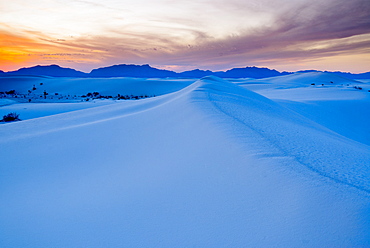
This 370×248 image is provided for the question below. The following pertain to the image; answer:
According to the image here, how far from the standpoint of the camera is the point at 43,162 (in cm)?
296

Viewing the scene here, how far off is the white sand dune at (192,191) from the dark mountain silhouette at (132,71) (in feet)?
493

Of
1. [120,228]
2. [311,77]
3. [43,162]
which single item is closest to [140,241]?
[120,228]

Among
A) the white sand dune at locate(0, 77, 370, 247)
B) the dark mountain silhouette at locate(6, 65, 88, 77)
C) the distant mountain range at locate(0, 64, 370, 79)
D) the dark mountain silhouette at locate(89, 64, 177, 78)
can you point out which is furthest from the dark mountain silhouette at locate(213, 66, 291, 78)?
the white sand dune at locate(0, 77, 370, 247)

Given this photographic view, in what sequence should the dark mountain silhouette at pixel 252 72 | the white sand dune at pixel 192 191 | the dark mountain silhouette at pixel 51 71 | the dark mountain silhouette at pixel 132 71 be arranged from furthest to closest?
the dark mountain silhouette at pixel 252 72
the dark mountain silhouette at pixel 132 71
the dark mountain silhouette at pixel 51 71
the white sand dune at pixel 192 191

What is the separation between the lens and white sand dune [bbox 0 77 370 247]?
1.41 m

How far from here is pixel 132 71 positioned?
162 meters

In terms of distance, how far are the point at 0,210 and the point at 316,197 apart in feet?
8.05

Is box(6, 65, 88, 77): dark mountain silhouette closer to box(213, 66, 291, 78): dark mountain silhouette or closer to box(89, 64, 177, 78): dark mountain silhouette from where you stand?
box(89, 64, 177, 78): dark mountain silhouette

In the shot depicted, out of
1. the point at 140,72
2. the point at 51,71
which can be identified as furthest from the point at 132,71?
the point at 51,71

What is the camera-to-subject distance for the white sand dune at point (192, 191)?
1.41m

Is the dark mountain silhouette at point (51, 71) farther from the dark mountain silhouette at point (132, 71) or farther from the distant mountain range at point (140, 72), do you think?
the dark mountain silhouette at point (132, 71)

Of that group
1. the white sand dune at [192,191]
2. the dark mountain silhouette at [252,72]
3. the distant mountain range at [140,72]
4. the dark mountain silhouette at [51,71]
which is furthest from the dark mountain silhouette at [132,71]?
the white sand dune at [192,191]

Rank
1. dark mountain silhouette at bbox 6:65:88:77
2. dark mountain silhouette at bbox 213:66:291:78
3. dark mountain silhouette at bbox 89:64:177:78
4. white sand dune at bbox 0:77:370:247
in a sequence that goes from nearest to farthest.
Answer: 1. white sand dune at bbox 0:77:370:247
2. dark mountain silhouette at bbox 6:65:88:77
3. dark mountain silhouette at bbox 89:64:177:78
4. dark mountain silhouette at bbox 213:66:291:78

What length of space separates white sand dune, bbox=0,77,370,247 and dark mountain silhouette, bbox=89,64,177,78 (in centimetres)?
15038
